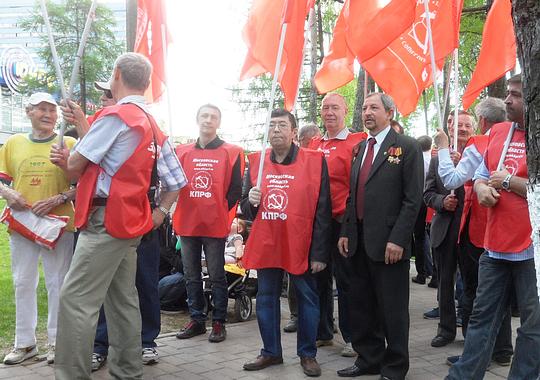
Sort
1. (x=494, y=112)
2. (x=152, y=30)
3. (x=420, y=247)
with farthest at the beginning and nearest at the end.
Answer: (x=420, y=247), (x=152, y=30), (x=494, y=112)

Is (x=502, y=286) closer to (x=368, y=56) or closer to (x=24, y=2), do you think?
(x=368, y=56)

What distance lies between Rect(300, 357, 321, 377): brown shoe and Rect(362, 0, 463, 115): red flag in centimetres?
308

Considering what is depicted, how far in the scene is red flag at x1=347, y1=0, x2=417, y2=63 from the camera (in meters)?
5.76

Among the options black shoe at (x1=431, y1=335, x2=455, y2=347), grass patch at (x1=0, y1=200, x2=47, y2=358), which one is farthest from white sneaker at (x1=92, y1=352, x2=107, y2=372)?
black shoe at (x1=431, y1=335, x2=455, y2=347)

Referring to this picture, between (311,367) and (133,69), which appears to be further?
(311,367)

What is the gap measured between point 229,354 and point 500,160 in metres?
2.90

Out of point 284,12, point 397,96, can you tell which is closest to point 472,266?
point 397,96

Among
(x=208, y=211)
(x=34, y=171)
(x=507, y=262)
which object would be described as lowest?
(x=507, y=262)

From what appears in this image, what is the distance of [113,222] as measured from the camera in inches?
154

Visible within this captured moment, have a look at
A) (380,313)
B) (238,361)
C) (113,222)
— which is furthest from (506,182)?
(238,361)

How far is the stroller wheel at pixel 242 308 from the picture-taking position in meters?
6.77

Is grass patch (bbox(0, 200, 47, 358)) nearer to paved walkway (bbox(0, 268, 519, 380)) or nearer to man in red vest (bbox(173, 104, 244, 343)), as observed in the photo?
paved walkway (bbox(0, 268, 519, 380))

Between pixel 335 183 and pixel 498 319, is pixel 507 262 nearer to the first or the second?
pixel 498 319

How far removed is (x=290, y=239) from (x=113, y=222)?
163 cm
